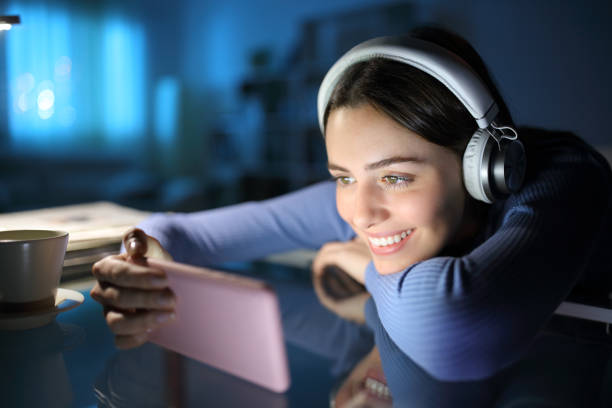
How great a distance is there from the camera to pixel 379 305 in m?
0.56

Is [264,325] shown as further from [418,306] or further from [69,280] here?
[69,280]

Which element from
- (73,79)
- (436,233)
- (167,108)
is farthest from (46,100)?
(436,233)

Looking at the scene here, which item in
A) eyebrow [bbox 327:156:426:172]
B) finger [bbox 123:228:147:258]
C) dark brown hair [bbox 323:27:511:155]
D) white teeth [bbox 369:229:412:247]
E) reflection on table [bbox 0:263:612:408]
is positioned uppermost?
dark brown hair [bbox 323:27:511:155]

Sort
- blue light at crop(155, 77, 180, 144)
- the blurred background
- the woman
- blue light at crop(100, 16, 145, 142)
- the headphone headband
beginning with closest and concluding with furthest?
the woman < the headphone headband < the blurred background < blue light at crop(100, 16, 145, 142) < blue light at crop(155, 77, 180, 144)

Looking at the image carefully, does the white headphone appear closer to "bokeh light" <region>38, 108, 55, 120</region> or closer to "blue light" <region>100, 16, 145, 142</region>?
"bokeh light" <region>38, 108, 55, 120</region>

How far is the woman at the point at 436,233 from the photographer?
46cm

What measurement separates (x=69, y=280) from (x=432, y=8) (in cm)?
353

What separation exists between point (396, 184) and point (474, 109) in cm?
13

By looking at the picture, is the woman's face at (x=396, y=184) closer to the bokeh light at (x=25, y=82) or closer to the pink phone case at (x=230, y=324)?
the pink phone case at (x=230, y=324)

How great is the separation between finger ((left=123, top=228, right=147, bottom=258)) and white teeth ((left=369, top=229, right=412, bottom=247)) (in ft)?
0.97

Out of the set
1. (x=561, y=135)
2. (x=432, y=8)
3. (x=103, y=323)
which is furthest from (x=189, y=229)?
(x=432, y=8)

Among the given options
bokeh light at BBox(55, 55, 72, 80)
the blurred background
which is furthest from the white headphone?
bokeh light at BBox(55, 55, 72, 80)

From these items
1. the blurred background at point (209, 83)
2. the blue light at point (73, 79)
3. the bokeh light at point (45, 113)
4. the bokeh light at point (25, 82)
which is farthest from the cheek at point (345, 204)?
the bokeh light at point (45, 113)

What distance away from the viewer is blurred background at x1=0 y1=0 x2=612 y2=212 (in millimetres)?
3221
